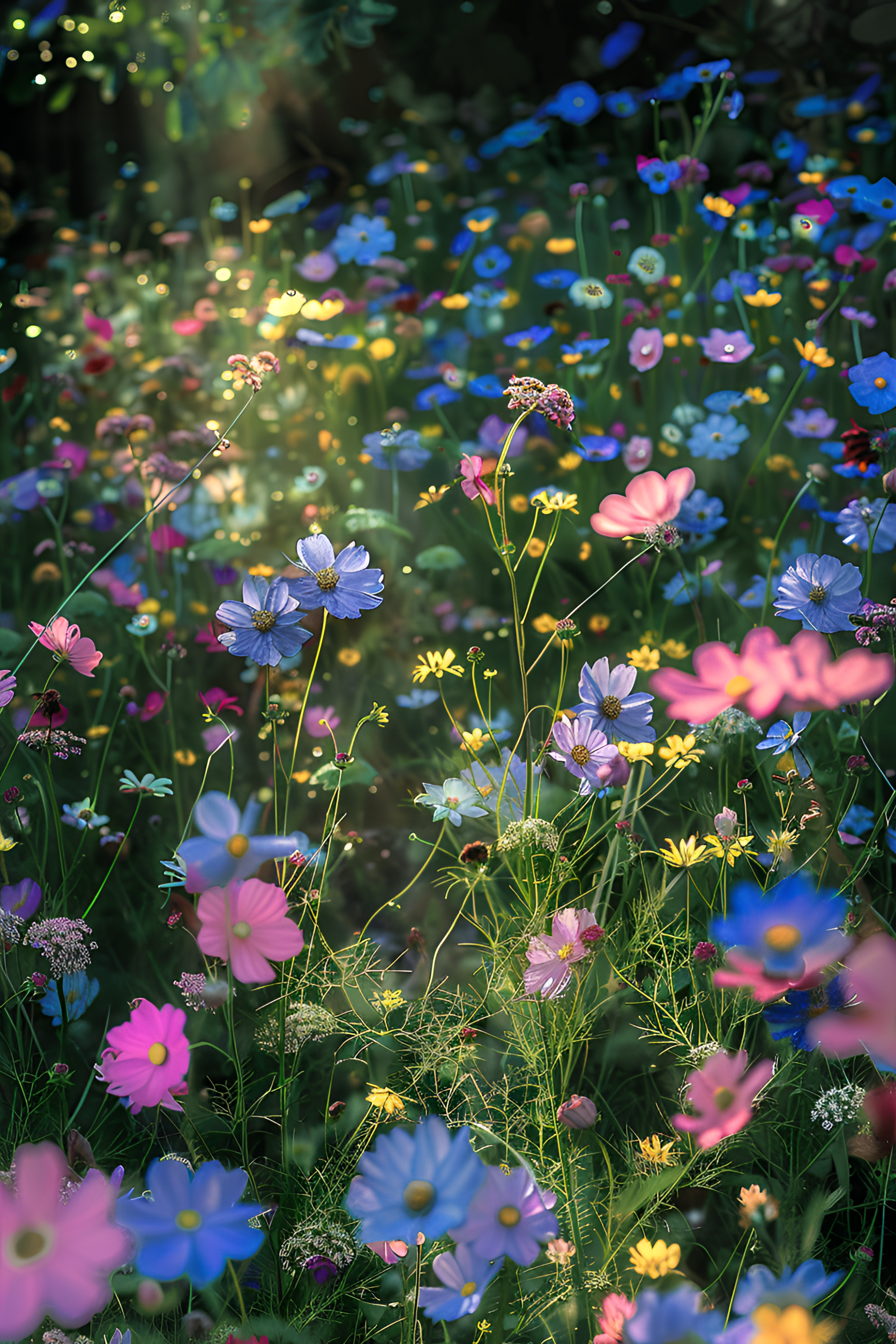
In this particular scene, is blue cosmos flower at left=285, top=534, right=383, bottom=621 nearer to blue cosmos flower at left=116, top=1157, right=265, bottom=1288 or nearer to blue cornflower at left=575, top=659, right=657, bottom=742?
blue cornflower at left=575, top=659, right=657, bottom=742

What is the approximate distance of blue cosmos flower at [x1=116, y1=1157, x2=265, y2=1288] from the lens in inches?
15.0

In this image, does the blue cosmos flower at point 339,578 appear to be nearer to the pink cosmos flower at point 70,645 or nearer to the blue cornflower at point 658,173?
the pink cosmos flower at point 70,645

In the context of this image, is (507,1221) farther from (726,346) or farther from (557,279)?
(557,279)

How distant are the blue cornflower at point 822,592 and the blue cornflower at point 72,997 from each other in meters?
0.67

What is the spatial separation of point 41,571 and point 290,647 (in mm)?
997

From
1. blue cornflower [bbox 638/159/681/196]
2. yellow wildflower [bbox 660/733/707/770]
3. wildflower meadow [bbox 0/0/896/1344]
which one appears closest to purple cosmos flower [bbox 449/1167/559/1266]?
wildflower meadow [bbox 0/0/896/1344]

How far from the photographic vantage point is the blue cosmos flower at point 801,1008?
0.53 metres

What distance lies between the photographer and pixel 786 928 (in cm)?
35

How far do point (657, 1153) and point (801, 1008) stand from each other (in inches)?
5.5

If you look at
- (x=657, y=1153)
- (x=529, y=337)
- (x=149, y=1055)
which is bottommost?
(x=657, y=1153)

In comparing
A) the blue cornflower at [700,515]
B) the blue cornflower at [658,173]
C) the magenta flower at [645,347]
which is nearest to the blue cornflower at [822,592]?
the blue cornflower at [700,515]

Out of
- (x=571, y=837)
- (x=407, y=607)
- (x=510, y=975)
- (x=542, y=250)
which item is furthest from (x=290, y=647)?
(x=542, y=250)

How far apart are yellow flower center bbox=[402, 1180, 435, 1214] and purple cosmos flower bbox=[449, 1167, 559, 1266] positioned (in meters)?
0.02

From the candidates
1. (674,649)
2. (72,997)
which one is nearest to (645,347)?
(674,649)
